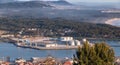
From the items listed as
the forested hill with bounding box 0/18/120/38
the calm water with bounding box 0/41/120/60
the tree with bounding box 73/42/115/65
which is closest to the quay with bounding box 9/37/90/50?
the calm water with bounding box 0/41/120/60

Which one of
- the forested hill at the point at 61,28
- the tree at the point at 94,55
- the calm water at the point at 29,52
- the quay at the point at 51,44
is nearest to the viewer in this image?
the tree at the point at 94,55

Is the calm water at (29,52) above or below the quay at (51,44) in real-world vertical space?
above

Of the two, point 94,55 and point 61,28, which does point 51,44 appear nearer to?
point 61,28

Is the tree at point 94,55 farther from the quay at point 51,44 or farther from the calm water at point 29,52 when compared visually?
the quay at point 51,44

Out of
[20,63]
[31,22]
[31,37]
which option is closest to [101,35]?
[31,37]

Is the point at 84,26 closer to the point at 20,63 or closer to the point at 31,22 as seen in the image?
the point at 31,22

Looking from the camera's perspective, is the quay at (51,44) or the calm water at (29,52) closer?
the calm water at (29,52)

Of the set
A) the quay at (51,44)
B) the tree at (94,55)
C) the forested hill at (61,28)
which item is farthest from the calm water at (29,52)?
the tree at (94,55)

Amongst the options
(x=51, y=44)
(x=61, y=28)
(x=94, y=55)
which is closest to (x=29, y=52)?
(x=51, y=44)
